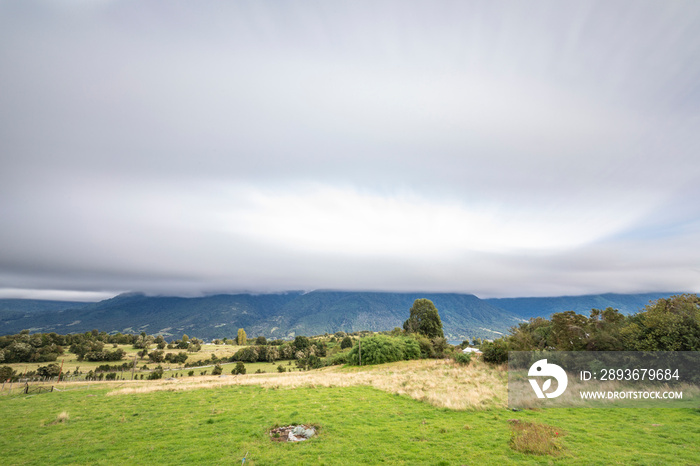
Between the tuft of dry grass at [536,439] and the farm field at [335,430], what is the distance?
14 cm

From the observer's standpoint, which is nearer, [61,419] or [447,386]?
[61,419]

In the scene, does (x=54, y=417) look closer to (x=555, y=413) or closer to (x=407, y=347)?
(x=555, y=413)

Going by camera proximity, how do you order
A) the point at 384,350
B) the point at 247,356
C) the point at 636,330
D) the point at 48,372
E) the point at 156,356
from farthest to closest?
the point at 247,356
the point at 156,356
the point at 48,372
the point at 384,350
the point at 636,330

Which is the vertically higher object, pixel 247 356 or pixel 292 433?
pixel 292 433

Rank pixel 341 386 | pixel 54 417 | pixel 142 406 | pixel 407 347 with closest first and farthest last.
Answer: pixel 54 417
pixel 142 406
pixel 341 386
pixel 407 347

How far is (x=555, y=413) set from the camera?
16.8 m

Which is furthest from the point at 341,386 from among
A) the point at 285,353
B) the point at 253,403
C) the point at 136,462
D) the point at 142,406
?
the point at 285,353

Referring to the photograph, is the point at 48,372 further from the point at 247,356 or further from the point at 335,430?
the point at 335,430

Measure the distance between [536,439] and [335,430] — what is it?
9013mm

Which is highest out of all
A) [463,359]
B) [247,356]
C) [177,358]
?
[463,359]

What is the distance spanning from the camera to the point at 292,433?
1355 centimetres

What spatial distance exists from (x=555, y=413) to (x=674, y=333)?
14533 millimetres
